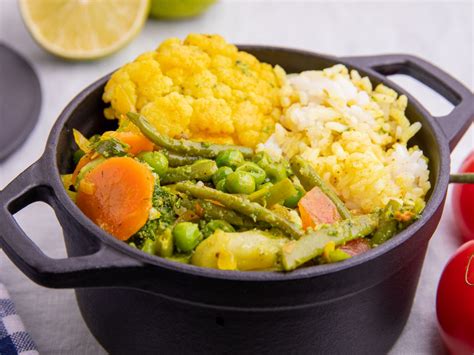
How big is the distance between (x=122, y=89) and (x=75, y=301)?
89 centimetres

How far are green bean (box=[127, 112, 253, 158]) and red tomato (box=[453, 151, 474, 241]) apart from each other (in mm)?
1213

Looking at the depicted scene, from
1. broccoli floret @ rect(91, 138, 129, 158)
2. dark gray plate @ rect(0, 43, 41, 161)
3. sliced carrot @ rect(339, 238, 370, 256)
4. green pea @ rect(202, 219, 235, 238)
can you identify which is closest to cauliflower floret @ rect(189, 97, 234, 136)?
broccoli floret @ rect(91, 138, 129, 158)

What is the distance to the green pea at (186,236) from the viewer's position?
224 cm

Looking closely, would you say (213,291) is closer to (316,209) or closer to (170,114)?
(316,209)

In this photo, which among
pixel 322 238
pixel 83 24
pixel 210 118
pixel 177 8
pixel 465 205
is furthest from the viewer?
pixel 177 8

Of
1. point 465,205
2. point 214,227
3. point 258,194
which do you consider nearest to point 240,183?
point 258,194

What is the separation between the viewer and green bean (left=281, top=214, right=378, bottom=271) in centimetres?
214

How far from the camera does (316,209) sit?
2.48 m

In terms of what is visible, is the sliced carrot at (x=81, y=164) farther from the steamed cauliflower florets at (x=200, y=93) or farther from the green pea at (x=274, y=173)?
the green pea at (x=274, y=173)

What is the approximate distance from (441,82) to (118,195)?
1578mm

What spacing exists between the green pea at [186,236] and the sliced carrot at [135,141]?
20.5 inches

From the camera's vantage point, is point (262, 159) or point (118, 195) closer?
point (118, 195)

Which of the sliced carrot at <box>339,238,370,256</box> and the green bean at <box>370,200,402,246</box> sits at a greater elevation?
the green bean at <box>370,200,402,246</box>

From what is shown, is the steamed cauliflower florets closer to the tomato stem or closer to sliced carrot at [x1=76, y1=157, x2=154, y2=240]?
sliced carrot at [x1=76, y1=157, x2=154, y2=240]
